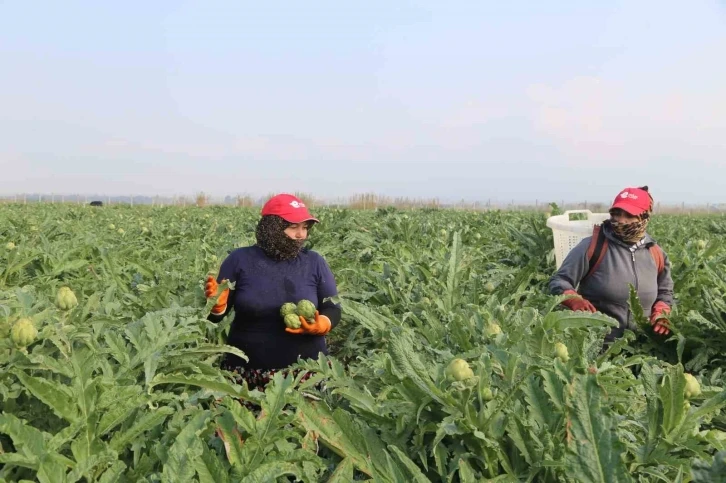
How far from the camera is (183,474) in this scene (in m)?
1.33

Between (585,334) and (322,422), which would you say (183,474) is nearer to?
(322,422)

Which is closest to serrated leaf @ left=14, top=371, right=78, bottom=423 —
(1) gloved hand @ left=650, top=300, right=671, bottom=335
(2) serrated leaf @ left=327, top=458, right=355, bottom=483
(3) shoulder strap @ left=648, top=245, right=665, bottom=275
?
(2) serrated leaf @ left=327, top=458, right=355, bottom=483

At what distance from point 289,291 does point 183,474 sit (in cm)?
220

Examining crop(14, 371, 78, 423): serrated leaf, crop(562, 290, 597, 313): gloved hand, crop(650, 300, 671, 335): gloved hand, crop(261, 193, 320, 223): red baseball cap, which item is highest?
crop(261, 193, 320, 223): red baseball cap

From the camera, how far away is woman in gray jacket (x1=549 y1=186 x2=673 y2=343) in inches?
152

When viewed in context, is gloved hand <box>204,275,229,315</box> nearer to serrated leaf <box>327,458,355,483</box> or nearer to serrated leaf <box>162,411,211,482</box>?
serrated leaf <box>162,411,211,482</box>

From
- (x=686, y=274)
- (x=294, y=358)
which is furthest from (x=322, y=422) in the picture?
(x=686, y=274)

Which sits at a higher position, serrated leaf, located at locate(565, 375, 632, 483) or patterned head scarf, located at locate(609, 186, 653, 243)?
patterned head scarf, located at locate(609, 186, 653, 243)

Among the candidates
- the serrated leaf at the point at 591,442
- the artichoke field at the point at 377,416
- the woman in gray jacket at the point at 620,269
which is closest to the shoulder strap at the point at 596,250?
the woman in gray jacket at the point at 620,269

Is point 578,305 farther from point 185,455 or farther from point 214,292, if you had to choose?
point 185,455

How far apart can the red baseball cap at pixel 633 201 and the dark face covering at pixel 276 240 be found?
83.3 inches

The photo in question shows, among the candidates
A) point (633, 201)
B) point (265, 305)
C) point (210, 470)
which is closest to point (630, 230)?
point (633, 201)

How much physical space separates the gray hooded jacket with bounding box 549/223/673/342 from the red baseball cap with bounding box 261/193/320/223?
177 centimetres

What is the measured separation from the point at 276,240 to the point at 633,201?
2339 millimetres
